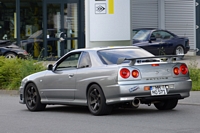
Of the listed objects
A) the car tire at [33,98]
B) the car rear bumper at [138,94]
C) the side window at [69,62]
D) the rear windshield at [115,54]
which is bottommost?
the car tire at [33,98]

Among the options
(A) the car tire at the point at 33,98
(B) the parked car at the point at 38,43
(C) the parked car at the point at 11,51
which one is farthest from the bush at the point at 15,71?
(B) the parked car at the point at 38,43

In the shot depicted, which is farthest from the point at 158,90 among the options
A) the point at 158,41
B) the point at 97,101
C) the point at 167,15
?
the point at 167,15

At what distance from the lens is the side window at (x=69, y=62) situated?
12977 millimetres

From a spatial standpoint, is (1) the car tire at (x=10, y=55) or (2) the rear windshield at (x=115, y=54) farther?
(1) the car tire at (x=10, y=55)

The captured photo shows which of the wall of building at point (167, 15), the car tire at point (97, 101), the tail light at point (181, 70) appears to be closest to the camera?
the car tire at point (97, 101)

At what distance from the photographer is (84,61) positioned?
499 inches

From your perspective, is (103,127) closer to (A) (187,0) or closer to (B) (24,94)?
(B) (24,94)

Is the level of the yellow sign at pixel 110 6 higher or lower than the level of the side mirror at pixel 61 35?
higher

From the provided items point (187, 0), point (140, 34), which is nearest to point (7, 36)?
point (140, 34)

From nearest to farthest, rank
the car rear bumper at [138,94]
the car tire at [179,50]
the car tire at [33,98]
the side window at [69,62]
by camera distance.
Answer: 1. the car rear bumper at [138,94]
2. the side window at [69,62]
3. the car tire at [33,98]
4. the car tire at [179,50]

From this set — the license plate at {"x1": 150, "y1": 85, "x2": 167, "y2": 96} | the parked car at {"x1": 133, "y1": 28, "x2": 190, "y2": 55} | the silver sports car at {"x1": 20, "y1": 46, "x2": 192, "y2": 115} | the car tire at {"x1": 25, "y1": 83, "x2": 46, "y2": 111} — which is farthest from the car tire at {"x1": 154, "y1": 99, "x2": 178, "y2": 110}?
the parked car at {"x1": 133, "y1": 28, "x2": 190, "y2": 55}

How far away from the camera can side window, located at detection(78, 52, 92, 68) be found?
12535 mm

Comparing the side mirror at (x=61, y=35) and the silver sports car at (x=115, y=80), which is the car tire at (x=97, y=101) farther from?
the side mirror at (x=61, y=35)

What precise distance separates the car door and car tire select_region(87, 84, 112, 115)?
63 centimetres
